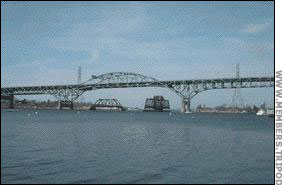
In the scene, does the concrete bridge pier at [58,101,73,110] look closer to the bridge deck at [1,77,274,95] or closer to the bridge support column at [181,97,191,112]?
the bridge deck at [1,77,274,95]

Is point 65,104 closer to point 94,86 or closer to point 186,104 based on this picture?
point 94,86

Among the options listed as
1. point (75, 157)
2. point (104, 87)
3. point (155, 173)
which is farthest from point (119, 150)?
point (104, 87)

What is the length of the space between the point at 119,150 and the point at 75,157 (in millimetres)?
4160

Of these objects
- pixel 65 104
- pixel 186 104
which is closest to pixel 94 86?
pixel 65 104

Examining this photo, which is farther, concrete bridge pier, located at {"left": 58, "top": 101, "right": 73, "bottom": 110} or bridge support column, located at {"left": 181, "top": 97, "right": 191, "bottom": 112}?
concrete bridge pier, located at {"left": 58, "top": 101, "right": 73, "bottom": 110}

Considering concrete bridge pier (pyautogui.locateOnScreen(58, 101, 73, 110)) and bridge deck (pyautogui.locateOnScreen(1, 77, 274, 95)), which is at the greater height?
bridge deck (pyautogui.locateOnScreen(1, 77, 274, 95))

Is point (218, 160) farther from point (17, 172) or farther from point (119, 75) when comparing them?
point (119, 75)

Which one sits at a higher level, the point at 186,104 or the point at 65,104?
the point at 186,104

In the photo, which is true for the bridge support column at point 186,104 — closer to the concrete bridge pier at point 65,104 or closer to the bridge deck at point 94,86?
the bridge deck at point 94,86

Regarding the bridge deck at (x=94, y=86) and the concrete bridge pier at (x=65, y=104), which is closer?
the bridge deck at (x=94, y=86)

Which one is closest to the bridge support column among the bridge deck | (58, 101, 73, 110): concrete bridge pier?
the bridge deck

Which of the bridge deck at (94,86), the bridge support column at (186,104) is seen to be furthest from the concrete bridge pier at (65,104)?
the bridge support column at (186,104)

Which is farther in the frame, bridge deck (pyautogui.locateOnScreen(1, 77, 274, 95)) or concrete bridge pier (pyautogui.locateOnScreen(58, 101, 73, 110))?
concrete bridge pier (pyautogui.locateOnScreen(58, 101, 73, 110))

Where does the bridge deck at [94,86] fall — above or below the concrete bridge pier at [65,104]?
above
